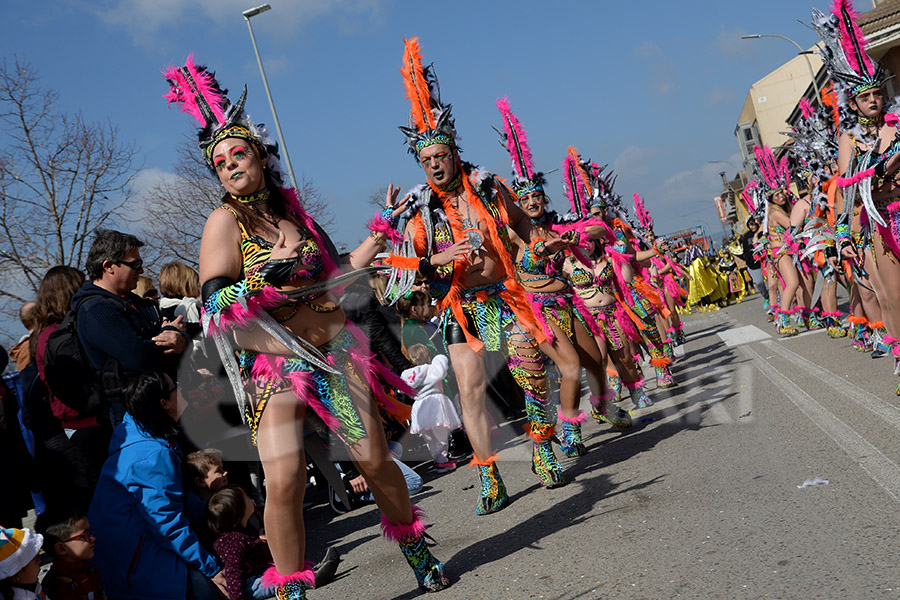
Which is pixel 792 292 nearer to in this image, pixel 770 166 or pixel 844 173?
pixel 770 166

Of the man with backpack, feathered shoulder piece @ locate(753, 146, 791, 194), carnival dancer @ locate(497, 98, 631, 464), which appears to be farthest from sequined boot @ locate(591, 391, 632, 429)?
feathered shoulder piece @ locate(753, 146, 791, 194)

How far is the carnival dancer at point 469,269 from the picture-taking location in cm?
508

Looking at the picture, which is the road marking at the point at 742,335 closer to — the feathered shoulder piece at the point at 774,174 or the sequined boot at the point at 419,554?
the feathered shoulder piece at the point at 774,174

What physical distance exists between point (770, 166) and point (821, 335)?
266cm

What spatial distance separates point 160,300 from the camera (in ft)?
21.8

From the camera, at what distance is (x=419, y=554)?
12.2 ft

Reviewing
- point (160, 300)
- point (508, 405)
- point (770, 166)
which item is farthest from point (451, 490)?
point (770, 166)

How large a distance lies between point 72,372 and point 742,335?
35.0 feet

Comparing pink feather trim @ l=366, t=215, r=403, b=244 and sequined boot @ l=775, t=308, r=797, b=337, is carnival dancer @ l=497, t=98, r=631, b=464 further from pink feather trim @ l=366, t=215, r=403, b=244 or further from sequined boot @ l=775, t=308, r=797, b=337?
sequined boot @ l=775, t=308, r=797, b=337

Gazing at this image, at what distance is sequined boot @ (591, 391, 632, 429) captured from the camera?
→ 6789 millimetres

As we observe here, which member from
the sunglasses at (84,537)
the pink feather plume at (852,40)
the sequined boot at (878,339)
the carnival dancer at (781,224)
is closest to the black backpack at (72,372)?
the sunglasses at (84,537)

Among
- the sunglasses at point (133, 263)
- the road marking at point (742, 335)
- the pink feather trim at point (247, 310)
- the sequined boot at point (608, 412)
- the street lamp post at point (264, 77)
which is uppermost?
the street lamp post at point (264, 77)

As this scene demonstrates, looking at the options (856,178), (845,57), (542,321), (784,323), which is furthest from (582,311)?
→ (784,323)

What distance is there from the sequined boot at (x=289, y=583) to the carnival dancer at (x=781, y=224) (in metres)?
9.19
